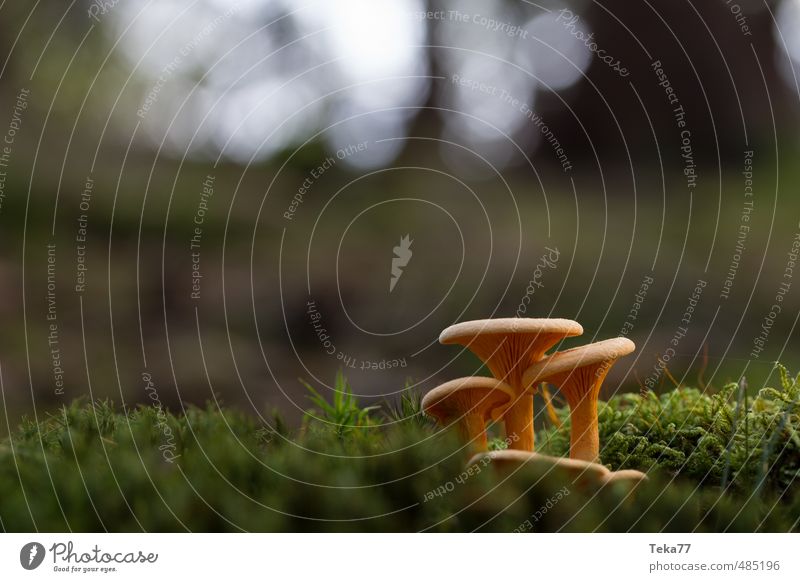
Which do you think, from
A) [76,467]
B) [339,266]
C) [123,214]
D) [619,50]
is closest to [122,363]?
[123,214]

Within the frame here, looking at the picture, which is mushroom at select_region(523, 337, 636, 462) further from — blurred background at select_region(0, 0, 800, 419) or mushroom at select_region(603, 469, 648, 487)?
blurred background at select_region(0, 0, 800, 419)

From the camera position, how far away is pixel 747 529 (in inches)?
49.7

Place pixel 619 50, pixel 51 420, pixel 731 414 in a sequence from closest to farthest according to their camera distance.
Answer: pixel 731 414 < pixel 51 420 < pixel 619 50

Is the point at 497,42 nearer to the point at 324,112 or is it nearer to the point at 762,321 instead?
the point at 324,112

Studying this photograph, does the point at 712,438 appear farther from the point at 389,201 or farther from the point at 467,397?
the point at 389,201

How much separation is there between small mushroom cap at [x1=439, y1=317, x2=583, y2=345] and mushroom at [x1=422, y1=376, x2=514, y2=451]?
3.5 inches

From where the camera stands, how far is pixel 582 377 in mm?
1430

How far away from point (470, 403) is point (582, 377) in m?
0.26

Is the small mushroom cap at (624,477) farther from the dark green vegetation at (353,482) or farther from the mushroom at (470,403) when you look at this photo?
the mushroom at (470,403)

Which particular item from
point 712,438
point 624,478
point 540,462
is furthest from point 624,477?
point 712,438

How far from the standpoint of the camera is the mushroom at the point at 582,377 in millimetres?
1286

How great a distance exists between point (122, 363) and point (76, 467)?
2.95 m
